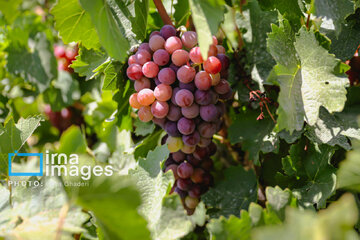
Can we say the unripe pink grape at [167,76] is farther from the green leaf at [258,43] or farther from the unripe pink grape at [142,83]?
the green leaf at [258,43]

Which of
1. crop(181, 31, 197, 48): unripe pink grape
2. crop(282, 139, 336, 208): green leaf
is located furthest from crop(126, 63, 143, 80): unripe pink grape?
crop(282, 139, 336, 208): green leaf

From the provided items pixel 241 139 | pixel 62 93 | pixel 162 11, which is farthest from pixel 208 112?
pixel 62 93

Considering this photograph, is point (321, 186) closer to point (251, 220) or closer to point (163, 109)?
point (251, 220)

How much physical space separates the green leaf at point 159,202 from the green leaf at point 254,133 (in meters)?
0.20

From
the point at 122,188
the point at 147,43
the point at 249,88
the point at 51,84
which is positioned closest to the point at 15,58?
the point at 51,84

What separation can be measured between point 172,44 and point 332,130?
34 cm

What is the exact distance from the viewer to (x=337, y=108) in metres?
0.60

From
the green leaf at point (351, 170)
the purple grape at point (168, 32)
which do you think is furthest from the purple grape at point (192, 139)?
the green leaf at point (351, 170)

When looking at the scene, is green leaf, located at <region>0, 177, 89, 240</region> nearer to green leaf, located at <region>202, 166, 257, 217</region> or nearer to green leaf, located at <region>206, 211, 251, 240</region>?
green leaf, located at <region>206, 211, 251, 240</region>

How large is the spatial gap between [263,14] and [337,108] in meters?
0.28

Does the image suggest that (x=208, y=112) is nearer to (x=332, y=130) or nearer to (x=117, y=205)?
(x=332, y=130)

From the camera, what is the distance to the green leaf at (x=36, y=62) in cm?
112

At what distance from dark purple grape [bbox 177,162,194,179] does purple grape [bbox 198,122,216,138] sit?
0.10m

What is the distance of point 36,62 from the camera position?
44.9 inches
